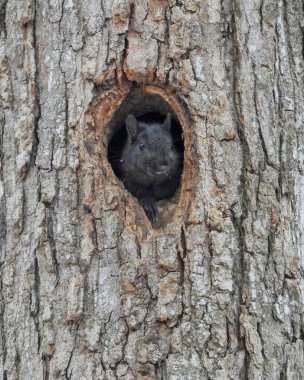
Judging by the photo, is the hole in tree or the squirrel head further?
the squirrel head

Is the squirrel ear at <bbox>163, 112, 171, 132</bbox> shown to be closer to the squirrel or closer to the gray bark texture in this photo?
the squirrel

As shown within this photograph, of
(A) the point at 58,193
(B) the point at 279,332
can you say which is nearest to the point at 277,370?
(B) the point at 279,332

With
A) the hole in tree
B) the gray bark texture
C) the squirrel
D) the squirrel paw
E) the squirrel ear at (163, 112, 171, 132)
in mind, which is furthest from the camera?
the squirrel

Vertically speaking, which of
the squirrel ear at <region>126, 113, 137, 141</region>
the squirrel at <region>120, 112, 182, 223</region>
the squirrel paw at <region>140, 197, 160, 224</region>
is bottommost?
the squirrel paw at <region>140, 197, 160, 224</region>

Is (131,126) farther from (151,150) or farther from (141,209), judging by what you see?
(141,209)

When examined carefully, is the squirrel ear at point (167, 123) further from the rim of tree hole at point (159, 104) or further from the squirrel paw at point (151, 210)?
the squirrel paw at point (151, 210)

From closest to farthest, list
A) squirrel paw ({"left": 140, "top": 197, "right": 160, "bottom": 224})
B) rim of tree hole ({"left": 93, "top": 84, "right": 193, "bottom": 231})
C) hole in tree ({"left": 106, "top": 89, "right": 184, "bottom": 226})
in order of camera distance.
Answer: rim of tree hole ({"left": 93, "top": 84, "right": 193, "bottom": 231}) < squirrel paw ({"left": 140, "top": 197, "right": 160, "bottom": 224}) < hole in tree ({"left": 106, "top": 89, "right": 184, "bottom": 226})

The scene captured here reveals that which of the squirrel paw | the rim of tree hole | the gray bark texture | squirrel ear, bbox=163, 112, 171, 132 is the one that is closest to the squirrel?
squirrel ear, bbox=163, 112, 171, 132

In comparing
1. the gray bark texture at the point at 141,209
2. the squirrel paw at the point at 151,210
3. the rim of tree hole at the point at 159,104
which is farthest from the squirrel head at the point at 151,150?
the gray bark texture at the point at 141,209
